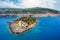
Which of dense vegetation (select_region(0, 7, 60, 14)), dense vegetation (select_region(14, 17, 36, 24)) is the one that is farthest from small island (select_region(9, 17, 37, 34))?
dense vegetation (select_region(0, 7, 60, 14))

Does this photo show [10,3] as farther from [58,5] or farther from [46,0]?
[58,5]

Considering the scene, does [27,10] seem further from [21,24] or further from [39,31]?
[39,31]

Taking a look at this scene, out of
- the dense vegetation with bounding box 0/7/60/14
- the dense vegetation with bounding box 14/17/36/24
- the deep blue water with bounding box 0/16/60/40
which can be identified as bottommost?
→ the deep blue water with bounding box 0/16/60/40

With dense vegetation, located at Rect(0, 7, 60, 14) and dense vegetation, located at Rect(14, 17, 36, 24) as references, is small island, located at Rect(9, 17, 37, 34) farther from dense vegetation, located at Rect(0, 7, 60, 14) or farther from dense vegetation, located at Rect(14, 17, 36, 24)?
dense vegetation, located at Rect(0, 7, 60, 14)

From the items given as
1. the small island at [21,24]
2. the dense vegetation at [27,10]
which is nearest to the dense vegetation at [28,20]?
the small island at [21,24]

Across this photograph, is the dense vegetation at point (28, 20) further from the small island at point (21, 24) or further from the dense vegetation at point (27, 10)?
the dense vegetation at point (27, 10)

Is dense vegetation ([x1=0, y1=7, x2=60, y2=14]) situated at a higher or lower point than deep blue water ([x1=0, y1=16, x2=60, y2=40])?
higher

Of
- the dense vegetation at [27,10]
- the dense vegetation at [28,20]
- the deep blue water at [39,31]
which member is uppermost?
the dense vegetation at [27,10]
